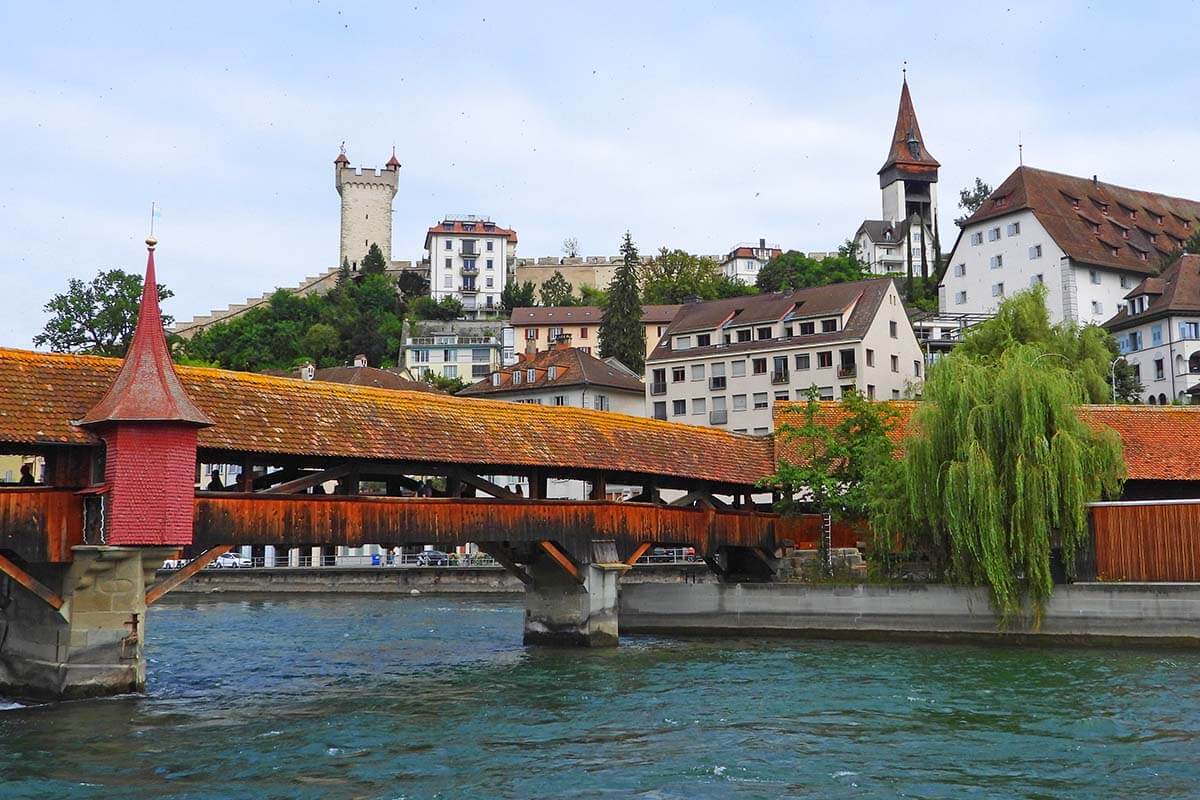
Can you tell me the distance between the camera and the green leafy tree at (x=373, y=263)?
105 meters

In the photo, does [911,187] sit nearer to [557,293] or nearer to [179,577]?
[557,293]

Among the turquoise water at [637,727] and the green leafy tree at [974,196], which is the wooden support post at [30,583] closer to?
the turquoise water at [637,727]

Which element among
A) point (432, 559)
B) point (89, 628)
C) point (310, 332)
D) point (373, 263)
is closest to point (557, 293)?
point (373, 263)

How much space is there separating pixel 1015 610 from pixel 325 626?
19.7 metres

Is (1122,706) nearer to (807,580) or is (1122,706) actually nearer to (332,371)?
(807,580)

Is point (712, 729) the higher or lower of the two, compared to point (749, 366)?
lower

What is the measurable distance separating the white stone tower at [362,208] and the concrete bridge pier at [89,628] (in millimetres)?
92643

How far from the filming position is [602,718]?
1847 cm

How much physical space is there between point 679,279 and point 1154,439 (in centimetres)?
5864

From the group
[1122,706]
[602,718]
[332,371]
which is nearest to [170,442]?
[602,718]

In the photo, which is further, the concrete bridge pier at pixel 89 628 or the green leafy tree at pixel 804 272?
the green leafy tree at pixel 804 272

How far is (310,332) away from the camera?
89.9 meters

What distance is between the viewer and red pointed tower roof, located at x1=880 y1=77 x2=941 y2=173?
95.9 m

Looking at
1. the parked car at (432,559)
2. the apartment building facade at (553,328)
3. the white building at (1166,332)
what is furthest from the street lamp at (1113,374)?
the apartment building facade at (553,328)
